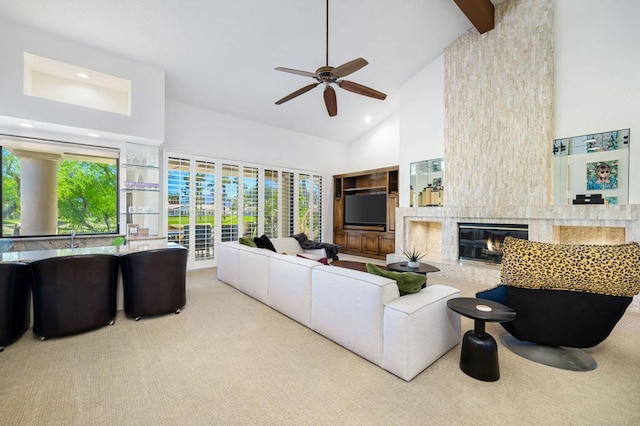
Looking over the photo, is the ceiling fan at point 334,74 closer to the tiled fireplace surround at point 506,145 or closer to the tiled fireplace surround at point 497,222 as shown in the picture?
the tiled fireplace surround at point 506,145

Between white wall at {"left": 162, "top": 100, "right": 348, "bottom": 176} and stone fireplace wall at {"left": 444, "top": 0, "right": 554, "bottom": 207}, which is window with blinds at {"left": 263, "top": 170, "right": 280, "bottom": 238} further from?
stone fireplace wall at {"left": 444, "top": 0, "right": 554, "bottom": 207}

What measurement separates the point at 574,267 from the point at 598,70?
12.3 ft

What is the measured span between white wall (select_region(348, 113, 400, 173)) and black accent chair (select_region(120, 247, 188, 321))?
5.87 metres

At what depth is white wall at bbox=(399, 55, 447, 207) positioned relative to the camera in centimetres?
560

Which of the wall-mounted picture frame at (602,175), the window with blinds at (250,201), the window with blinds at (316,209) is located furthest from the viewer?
the window with blinds at (316,209)

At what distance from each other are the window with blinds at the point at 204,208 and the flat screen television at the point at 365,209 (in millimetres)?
3787

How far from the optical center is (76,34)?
355 cm

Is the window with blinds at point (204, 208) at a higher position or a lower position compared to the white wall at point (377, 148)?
lower

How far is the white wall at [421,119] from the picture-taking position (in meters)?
5.60

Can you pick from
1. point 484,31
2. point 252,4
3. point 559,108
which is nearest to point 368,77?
point 484,31

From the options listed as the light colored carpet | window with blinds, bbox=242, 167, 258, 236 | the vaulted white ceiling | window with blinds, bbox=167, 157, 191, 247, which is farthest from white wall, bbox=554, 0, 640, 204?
window with blinds, bbox=167, 157, 191, 247

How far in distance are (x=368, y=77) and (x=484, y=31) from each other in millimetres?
2136

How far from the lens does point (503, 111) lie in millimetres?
4688

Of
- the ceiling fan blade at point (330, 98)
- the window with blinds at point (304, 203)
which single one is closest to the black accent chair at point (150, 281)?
the ceiling fan blade at point (330, 98)
